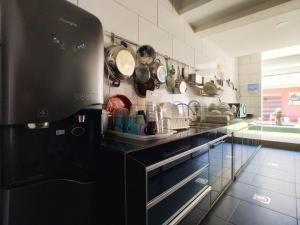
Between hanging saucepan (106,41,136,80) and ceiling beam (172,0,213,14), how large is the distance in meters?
0.99

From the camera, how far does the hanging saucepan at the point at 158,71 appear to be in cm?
156

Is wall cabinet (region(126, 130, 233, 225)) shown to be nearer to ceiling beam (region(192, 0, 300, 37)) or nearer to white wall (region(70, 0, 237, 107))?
white wall (region(70, 0, 237, 107))

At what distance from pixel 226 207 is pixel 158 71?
139 centimetres

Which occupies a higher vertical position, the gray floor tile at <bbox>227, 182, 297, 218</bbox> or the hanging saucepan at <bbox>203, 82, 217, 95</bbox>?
the hanging saucepan at <bbox>203, 82, 217, 95</bbox>

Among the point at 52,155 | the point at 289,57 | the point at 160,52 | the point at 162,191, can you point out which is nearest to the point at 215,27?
the point at 160,52

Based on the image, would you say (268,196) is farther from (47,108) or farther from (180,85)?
(47,108)

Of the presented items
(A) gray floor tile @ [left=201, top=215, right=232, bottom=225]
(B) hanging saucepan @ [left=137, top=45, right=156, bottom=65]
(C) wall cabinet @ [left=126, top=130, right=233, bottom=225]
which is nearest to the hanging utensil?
(B) hanging saucepan @ [left=137, top=45, right=156, bottom=65]

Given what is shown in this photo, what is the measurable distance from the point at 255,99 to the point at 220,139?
9.98ft

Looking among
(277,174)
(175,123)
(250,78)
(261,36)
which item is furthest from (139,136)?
(250,78)

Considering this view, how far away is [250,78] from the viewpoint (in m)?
4.12

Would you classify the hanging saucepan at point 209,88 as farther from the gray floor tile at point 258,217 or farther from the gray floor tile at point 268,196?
the gray floor tile at point 258,217

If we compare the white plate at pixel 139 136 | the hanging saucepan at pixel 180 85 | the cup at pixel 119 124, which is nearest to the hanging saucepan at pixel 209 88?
the hanging saucepan at pixel 180 85

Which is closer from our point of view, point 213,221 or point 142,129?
point 142,129

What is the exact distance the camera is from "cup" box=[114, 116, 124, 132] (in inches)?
46.7
